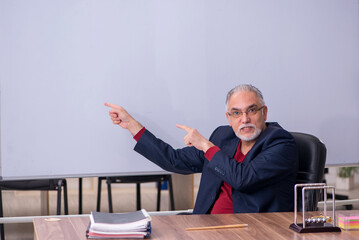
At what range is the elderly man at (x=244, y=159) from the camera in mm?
2152

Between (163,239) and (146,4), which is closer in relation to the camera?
(163,239)

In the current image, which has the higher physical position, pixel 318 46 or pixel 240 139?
pixel 318 46

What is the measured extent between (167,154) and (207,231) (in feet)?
3.30

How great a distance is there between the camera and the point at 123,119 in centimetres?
265

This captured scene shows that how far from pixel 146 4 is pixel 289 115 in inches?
40.0

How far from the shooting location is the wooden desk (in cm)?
157

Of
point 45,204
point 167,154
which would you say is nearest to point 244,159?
point 167,154

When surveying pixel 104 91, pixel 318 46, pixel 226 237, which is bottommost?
pixel 226 237

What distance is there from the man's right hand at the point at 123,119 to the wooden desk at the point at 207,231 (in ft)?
2.86

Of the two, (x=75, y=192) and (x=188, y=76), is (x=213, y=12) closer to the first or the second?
(x=188, y=76)

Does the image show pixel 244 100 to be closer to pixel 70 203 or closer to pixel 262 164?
pixel 262 164

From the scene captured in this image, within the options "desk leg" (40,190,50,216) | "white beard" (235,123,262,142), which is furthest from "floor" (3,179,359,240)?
"white beard" (235,123,262,142)

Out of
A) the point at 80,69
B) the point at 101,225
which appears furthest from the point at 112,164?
the point at 101,225

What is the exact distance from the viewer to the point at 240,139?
7.98 feet
